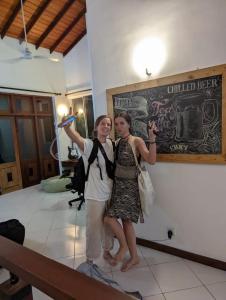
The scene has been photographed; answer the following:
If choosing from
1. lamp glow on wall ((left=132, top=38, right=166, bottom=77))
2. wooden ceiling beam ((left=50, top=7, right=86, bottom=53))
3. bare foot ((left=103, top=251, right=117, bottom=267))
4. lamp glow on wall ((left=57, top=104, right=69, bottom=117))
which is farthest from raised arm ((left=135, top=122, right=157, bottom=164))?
wooden ceiling beam ((left=50, top=7, right=86, bottom=53))

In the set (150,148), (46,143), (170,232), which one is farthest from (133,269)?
(46,143)

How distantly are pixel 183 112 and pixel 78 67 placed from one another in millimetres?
4989

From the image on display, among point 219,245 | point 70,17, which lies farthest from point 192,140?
point 70,17

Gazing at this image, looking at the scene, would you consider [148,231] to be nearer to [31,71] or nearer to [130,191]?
[130,191]

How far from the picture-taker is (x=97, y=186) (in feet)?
6.50

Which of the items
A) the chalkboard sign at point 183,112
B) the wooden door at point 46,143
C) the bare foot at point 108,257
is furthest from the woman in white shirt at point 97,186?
the wooden door at point 46,143

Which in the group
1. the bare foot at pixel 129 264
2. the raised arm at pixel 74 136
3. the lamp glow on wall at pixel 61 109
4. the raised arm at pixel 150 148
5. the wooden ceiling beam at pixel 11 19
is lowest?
the bare foot at pixel 129 264

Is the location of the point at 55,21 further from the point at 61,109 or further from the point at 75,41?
the point at 61,109

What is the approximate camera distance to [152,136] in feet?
6.11

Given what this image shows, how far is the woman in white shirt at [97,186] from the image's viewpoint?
6.47 ft

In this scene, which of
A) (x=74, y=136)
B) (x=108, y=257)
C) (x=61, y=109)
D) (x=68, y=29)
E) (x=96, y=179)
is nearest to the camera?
(x=74, y=136)

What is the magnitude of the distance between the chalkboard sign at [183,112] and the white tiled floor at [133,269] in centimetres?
108

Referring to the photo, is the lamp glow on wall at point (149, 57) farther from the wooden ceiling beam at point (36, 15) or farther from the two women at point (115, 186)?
the wooden ceiling beam at point (36, 15)

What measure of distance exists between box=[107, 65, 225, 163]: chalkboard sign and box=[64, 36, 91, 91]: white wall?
159 inches
